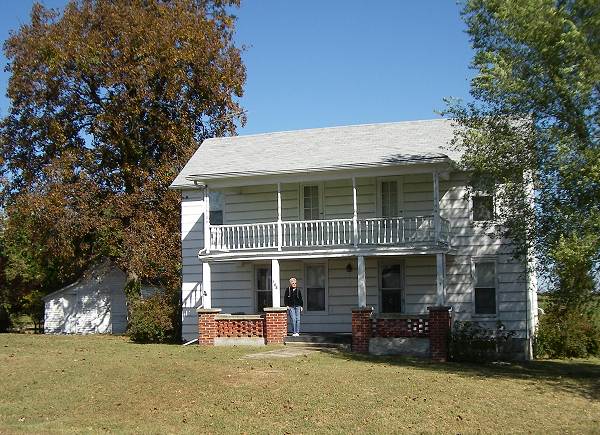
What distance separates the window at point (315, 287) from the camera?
25.3 m

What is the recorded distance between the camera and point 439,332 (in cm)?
2084

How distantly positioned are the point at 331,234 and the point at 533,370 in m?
7.93

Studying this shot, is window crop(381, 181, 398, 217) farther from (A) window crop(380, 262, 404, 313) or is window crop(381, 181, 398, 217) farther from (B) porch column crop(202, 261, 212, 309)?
(B) porch column crop(202, 261, 212, 309)

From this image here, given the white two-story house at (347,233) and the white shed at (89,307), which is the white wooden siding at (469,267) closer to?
the white two-story house at (347,233)

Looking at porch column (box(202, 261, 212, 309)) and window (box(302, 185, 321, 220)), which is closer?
porch column (box(202, 261, 212, 309))

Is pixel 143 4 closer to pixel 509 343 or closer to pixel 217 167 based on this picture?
pixel 217 167

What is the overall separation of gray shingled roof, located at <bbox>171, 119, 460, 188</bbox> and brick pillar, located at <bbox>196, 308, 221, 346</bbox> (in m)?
4.30

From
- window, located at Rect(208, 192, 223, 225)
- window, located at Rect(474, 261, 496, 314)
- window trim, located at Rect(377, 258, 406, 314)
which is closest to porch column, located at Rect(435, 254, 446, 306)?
window, located at Rect(474, 261, 496, 314)

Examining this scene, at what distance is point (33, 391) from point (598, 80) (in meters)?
13.1

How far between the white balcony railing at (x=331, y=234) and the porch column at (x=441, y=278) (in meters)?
0.50

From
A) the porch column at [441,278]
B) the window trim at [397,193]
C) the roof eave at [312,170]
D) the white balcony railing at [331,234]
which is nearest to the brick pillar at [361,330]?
the porch column at [441,278]

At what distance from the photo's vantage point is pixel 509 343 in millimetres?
22797

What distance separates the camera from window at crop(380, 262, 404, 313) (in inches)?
968

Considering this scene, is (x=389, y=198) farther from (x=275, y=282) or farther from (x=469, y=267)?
(x=275, y=282)
